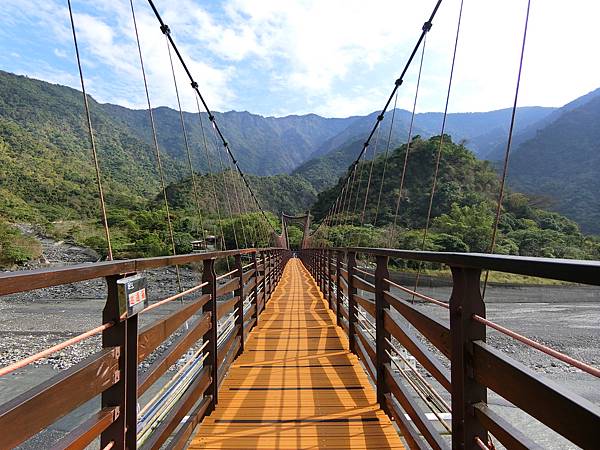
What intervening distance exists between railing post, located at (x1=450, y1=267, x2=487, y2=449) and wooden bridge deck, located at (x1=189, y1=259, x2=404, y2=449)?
0.67 metres

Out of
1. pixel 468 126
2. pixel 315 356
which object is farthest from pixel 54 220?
pixel 468 126

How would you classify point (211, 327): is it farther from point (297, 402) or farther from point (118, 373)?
point (118, 373)

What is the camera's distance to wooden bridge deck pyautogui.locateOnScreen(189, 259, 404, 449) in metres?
1.61

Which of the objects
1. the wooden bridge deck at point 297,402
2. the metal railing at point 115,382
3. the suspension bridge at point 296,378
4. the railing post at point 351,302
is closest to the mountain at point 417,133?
the railing post at point 351,302

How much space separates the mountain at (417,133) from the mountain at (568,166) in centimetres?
A: 2855

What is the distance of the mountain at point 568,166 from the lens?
15.9 m

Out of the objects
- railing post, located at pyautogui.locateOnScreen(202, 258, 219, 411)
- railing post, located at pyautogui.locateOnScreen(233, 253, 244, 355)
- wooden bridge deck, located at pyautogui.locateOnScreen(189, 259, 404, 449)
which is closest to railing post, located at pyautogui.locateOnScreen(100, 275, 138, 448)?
wooden bridge deck, located at pyautogui.locateOnScreen(189, 259, 404, 449)

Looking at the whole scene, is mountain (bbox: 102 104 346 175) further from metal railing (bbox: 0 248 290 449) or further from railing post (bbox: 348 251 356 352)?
metal railing (bbox: 0 248 290 449)

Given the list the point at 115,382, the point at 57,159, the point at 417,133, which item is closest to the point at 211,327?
the point at 115,382

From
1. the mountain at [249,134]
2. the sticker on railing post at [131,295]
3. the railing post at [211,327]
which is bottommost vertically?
the railing post at [211,327]

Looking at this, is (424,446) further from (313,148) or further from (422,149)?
(313,148)

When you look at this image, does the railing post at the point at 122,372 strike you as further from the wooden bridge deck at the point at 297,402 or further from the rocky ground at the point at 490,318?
the rocky ground at the point at 490,318

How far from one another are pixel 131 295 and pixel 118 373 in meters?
0.18

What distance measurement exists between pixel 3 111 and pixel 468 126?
9471cm
